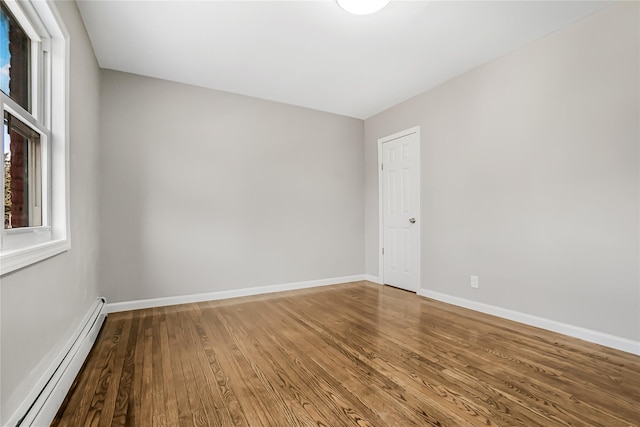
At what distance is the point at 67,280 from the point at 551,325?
3.80 m

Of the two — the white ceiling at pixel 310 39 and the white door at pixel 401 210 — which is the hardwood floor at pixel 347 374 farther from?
the white ceiling at pixel 310 39

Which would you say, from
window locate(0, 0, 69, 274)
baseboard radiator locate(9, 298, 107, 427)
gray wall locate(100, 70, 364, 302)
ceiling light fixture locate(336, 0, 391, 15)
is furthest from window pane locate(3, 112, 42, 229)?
ceiling light fixture locate(336, 0, 391, 15)

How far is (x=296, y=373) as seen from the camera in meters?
1.97

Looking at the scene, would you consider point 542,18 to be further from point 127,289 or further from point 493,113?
point 127,289

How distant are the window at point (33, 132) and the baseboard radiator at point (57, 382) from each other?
0.62 meters

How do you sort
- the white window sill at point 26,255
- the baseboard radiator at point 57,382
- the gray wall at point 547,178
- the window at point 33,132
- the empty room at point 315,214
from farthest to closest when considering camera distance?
1. the gray wall at point 547,178
2. the empty room at point 315,214
3. the window at point 33,132
4. the baseboard radiator at point 57,382
5. the white window sill at point 26,255

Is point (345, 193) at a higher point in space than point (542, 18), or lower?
lower

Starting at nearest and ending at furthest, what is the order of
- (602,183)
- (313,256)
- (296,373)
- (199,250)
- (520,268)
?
1. (296,373)
2. (602,183)
3. (520,268)
4. (199,250)
5. (313,256)

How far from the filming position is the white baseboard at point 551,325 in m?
2.29

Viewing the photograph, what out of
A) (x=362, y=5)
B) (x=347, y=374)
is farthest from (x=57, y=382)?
(x=362, y=5)

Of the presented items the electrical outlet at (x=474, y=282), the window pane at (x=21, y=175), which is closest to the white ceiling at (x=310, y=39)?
the window pane at (x=21, y=175)

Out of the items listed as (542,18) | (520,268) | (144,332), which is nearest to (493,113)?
(542,18)

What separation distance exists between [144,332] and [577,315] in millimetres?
3717

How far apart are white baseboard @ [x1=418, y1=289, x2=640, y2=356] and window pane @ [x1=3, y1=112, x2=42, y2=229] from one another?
12.4 ft
